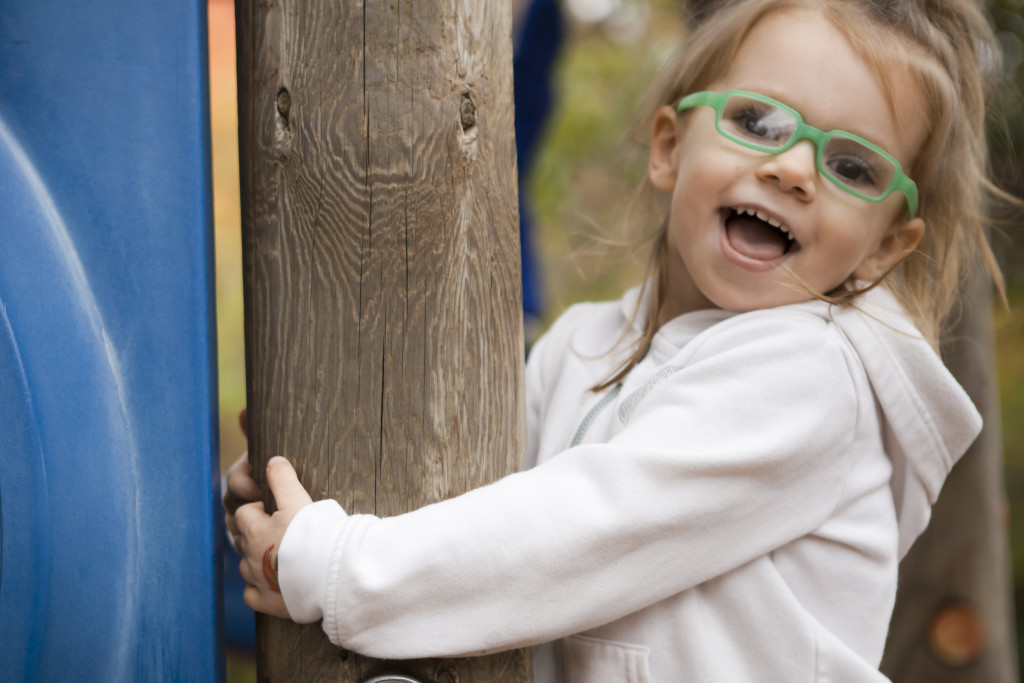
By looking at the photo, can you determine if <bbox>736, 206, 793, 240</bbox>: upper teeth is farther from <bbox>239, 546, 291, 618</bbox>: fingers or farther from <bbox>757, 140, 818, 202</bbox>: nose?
<bbox>239, 546, 291, 618</bbox>: fingers

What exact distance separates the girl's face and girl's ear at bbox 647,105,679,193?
0.15 metres

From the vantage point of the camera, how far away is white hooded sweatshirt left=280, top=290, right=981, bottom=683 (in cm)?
126

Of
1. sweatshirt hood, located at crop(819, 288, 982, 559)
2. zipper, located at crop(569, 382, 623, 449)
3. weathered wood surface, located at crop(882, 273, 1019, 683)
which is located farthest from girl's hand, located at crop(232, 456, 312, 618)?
weathered wood surface, located at crop(882, 273, 1019, 683)

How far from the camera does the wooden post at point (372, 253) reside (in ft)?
4.35

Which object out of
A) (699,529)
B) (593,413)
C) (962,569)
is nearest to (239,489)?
(593,413)

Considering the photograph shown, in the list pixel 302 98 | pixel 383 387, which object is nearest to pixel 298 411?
pixel 383 387

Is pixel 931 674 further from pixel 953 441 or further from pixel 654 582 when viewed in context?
pixel 654 582

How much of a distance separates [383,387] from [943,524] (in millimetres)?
2294

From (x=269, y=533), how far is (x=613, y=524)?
0.48m

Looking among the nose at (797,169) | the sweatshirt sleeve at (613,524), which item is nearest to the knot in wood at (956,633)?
the sweatshirt sleeve at (613,524)

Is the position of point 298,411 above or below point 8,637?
above

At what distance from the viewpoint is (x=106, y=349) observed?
140 centimetres

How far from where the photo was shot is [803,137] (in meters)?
1.53

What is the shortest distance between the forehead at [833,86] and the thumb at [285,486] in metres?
0.99
